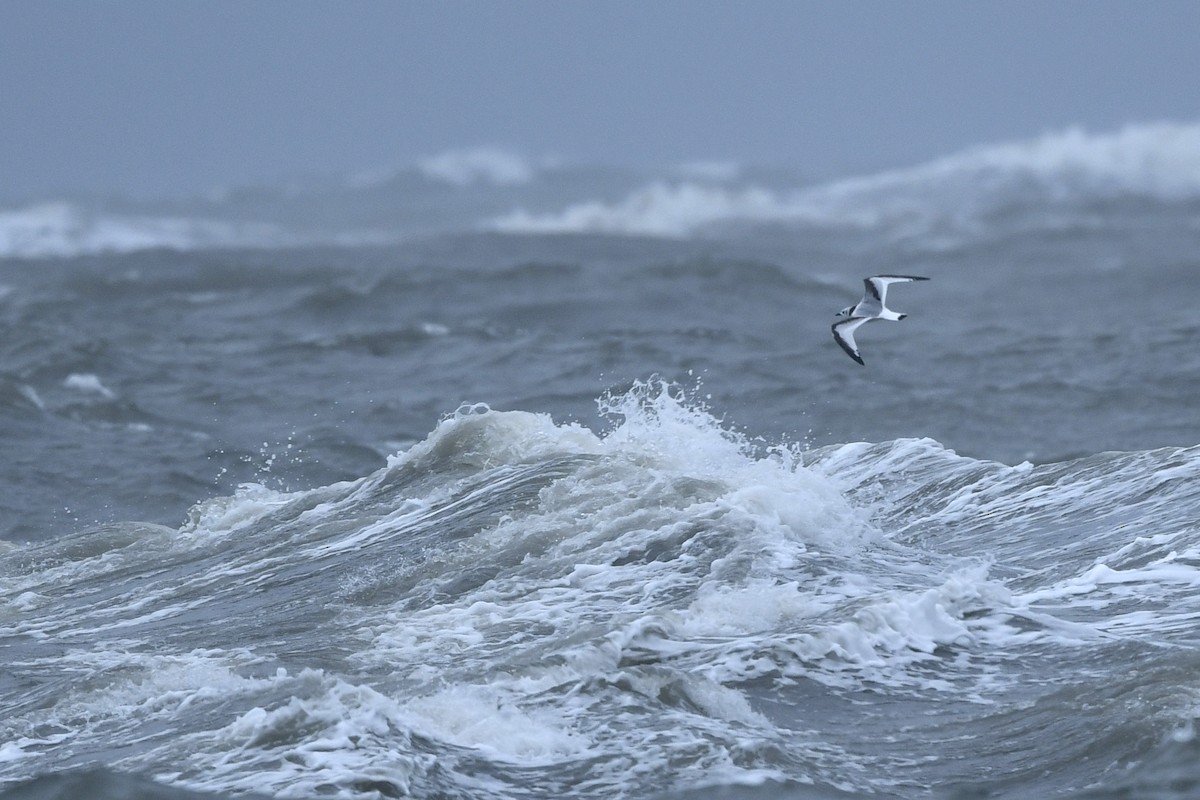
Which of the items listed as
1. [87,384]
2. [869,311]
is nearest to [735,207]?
[87,384]

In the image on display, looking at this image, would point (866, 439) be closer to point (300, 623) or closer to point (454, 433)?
point (454, 433)

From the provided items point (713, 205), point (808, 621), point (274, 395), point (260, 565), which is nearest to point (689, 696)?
point (808, 621)

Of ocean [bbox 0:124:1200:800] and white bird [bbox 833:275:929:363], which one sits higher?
white bird [bbox 833:275:929:363]

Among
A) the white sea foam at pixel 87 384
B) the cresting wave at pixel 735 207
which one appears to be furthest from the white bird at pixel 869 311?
the cresting wave at pixel 735 207

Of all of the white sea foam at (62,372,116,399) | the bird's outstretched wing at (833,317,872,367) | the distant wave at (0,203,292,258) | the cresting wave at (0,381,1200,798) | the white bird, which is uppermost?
the distant wave at (0,203,292,258)

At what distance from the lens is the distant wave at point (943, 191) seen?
63.7 m

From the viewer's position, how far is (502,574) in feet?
42.8

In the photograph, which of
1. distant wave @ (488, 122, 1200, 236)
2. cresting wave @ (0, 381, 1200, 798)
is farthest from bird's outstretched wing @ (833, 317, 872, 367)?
distant wave @ (488, 122, 1200, 236)

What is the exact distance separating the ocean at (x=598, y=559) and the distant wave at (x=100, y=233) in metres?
24.7

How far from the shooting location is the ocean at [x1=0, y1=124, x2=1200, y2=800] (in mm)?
9914

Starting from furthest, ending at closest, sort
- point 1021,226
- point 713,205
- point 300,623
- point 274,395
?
1. point 713,205
2. point 1021,226
3. point 274,395
4. point 300,623

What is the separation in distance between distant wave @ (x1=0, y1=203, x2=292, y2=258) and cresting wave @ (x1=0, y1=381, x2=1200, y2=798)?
4027 centimetres

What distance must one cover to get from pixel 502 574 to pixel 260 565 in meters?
2.64

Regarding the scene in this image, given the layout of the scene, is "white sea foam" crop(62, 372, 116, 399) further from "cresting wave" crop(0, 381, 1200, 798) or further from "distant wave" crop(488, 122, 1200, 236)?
"distant wave" crop(488, 122, 1200, 236)
